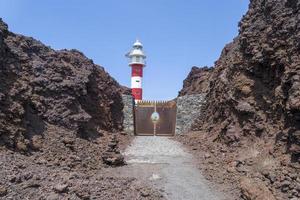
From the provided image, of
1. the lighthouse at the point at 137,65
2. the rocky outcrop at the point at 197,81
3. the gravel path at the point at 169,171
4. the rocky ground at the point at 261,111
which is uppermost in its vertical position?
the lighthouse at the point at 137,65

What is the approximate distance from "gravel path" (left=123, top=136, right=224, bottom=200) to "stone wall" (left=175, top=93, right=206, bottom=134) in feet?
13.5

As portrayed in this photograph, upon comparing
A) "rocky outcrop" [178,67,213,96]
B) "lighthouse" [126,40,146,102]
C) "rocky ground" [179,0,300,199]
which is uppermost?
"lighthouse" [126,40,146,102]

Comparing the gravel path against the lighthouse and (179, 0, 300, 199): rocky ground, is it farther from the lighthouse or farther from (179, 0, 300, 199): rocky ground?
the lighthouse

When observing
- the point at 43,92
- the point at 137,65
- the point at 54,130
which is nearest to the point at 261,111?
the point at 54,130

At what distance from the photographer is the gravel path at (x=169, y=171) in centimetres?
1098

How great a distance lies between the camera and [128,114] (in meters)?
23.0

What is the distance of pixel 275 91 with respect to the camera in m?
12.9

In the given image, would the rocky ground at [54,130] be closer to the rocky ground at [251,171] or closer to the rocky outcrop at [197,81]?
the rocky ground at [251,171]

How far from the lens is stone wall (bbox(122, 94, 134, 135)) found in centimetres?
2247

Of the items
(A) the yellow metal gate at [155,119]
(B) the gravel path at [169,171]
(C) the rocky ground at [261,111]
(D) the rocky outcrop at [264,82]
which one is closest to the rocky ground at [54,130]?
(B) the gravel path at [169,171]

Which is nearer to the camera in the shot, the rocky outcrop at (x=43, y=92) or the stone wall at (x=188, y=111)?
the rocky outcrop at (x=43, y=92)

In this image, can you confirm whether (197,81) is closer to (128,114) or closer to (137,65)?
(128,114)

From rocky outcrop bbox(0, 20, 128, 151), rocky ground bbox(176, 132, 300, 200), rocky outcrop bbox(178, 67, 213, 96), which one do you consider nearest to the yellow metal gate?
rocky outcrop bbox(178, 67, 213, 96)

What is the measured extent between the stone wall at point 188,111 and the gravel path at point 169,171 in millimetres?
4117
